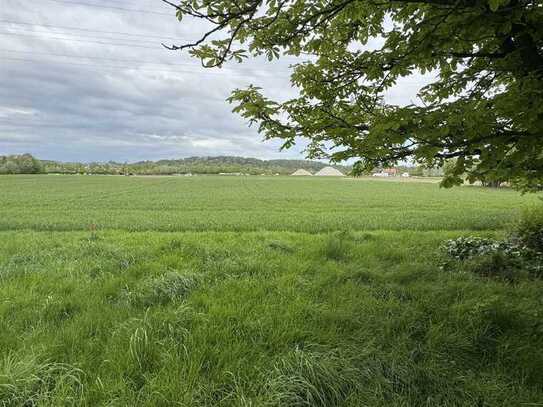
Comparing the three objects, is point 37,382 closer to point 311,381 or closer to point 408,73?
point 311,381

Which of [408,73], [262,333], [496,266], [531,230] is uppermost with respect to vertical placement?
[408,73]

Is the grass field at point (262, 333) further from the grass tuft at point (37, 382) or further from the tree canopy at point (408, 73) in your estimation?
the tree canopy at point (408, 73)

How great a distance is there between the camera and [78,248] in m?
7.91

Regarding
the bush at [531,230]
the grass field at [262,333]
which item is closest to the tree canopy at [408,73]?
the grass field at [262,333]

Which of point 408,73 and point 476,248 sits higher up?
point 408,73

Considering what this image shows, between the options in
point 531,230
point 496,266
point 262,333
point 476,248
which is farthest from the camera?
point 531,230

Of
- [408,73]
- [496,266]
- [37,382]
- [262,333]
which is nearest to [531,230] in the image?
[496,266]

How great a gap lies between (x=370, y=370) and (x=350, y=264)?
3.61 metres

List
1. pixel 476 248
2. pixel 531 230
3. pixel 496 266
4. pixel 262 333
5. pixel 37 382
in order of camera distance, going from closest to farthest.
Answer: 1. pixel 37 382
2. pixel 262 333
3. pixel 496 266
4. pixel 476 248
5. pixel 531 230

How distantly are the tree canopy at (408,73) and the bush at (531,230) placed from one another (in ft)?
12.7

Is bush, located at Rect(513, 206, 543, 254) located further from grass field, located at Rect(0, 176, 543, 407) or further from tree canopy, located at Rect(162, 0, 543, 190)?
tree canopy, located at Rect(162, 0, 543, 190)

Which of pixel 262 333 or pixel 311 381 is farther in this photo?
pixel 262 333

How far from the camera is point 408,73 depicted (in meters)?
4.44

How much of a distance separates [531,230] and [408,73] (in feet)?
21.2
